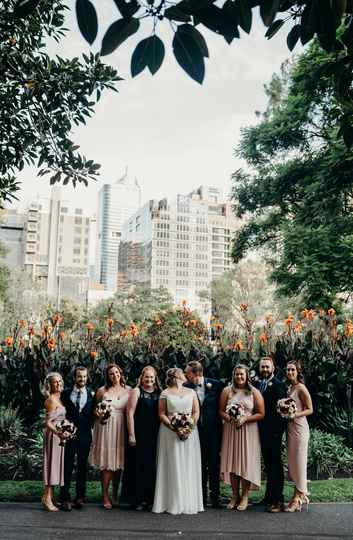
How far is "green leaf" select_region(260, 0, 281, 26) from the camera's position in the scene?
200 cm

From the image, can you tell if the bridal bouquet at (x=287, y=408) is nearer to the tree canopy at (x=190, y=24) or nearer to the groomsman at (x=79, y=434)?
the groomsman at (x=79, y=434)

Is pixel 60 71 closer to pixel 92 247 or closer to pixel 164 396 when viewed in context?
pixel 164 396

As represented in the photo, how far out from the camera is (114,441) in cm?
631

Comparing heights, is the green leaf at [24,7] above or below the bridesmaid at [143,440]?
above

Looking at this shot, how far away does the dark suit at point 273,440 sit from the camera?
6.13 m

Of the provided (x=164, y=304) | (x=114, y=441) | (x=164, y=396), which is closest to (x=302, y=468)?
(x=164, y=396)

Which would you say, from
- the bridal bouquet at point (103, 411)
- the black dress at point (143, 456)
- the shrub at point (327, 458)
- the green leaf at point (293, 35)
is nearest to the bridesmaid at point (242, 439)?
the black dress at point (143, 456)

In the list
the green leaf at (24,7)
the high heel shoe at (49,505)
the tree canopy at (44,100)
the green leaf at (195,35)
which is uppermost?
the tree canopy at (44,100)

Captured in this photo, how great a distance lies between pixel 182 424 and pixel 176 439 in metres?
0.27

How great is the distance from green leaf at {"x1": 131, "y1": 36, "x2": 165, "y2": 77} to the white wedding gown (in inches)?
188

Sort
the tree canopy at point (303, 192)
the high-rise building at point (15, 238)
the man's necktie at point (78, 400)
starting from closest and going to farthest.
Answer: the man's necktie at point (78, 400)
the tree canopy at point (303, 192)
the high-rise building at point (15, 238)

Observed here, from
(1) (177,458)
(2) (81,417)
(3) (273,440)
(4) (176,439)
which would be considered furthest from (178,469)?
(2) (81,417)

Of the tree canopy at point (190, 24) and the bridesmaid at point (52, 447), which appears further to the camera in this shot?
the bridesmaid at point (52, 447)

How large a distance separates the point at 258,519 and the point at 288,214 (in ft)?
60.4
